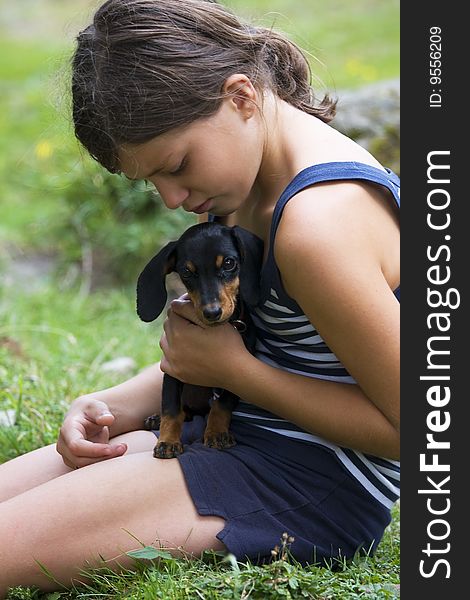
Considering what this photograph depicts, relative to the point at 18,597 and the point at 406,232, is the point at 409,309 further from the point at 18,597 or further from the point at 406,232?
the point at 18,597

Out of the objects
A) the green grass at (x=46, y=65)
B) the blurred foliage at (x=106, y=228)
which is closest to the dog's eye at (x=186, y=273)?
the green grass at (x=46, y=65)

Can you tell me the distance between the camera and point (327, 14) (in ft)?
41.5

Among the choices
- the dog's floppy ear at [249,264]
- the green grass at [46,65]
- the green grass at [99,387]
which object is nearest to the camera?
the green grass at [99,387]

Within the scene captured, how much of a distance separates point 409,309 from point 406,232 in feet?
0.59

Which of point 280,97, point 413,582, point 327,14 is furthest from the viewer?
point 327,14

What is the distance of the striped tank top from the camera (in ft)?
7.92

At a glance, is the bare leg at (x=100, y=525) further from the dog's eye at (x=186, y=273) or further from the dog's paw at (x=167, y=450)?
the dog's eye at (x=186, y=273)

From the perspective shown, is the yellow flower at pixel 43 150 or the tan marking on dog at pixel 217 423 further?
A: the yellow flower at pixel 43 150

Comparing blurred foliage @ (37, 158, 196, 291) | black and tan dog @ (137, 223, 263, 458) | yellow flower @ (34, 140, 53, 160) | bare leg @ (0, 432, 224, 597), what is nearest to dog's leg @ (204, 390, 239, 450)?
black and tan dog @ (137, 223, 263, 458)

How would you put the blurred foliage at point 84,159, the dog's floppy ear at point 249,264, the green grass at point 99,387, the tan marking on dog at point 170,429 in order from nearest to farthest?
1. the green grass at point 99,387
2. the dog's floppy ear at point 249,264
3. the tan marking on dog at point 170,429
4. the blurred foliage at point 84,159

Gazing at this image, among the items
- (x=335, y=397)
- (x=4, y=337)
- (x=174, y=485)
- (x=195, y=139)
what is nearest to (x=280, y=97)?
(x=195, y=139)

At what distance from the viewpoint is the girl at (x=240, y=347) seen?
2.39m

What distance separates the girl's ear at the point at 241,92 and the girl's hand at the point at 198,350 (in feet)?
1.76

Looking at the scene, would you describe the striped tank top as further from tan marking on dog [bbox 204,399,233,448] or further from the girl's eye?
the girl's eye
